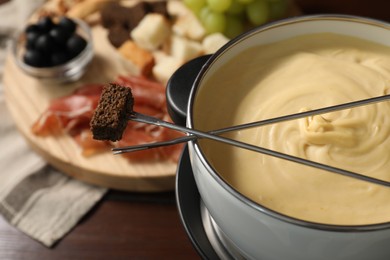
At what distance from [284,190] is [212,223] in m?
0.17

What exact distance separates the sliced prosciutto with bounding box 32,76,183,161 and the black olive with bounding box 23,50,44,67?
12 centimetres

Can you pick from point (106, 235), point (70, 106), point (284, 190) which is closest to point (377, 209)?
point (284, 190)

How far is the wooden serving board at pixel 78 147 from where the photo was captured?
115 centimetres

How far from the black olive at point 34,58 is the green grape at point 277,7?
62 cm

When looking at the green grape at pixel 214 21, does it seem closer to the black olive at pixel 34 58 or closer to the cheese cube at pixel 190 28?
A: the cheese cube at pixel 190 28

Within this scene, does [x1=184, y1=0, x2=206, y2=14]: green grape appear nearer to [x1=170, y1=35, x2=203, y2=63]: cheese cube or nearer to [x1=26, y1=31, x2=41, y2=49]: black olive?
[x1=170, y1=35, x2=203, y2=63]: cheese cube

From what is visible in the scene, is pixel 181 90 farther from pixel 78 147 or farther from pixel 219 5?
→ pixel 219 5

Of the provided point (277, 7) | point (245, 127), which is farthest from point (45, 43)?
point (245, 127)

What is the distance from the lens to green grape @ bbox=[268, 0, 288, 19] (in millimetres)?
1414

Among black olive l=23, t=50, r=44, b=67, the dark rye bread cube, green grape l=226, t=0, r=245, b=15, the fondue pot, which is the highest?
the dark rye bread cube

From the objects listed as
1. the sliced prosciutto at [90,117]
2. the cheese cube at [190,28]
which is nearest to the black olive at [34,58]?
the sliced prosciutto at [90,117]

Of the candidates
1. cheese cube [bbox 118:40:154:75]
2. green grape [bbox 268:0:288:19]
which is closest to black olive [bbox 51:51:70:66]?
cheese cube [bbox 118:40:154:75]

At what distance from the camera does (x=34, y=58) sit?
137cm

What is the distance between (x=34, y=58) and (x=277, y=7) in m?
0.65
